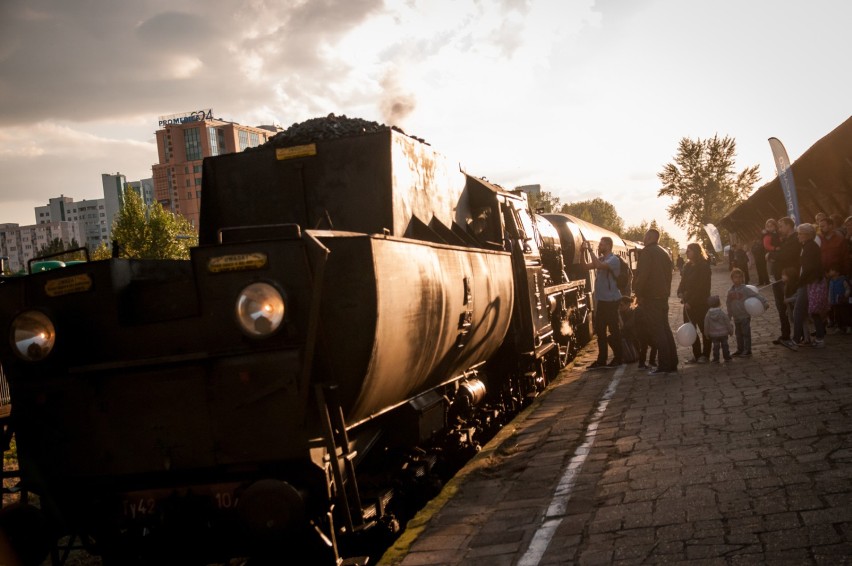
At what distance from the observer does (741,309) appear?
12219 millimetres

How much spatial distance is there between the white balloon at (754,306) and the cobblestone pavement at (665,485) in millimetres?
2017

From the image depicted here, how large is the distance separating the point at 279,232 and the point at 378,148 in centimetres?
110

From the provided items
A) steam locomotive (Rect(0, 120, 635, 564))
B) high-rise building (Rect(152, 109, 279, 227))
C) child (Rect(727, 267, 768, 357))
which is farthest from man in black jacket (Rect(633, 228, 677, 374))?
high-rise building (Rect(152, 109, 279, 227))

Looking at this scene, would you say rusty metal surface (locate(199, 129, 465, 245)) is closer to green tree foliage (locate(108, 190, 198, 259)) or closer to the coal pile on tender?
the coal pile on tender

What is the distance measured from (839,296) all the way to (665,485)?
29.2 feet

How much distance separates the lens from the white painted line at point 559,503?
4.82m

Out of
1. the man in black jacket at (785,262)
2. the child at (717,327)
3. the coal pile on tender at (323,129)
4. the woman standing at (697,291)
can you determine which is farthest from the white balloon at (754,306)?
the coal pile on tender at (323,129)

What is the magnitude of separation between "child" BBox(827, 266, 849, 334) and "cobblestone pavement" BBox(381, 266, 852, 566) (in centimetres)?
370

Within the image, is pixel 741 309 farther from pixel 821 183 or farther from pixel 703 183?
pixel 703 183

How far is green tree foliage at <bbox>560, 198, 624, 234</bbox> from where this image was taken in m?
115

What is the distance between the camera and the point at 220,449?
459 cm

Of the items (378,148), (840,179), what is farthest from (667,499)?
(840,179)

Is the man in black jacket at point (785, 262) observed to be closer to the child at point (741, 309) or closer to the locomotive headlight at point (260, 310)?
the child at point (741, 309)

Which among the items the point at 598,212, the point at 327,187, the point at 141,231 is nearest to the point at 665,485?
the point at 327,187
